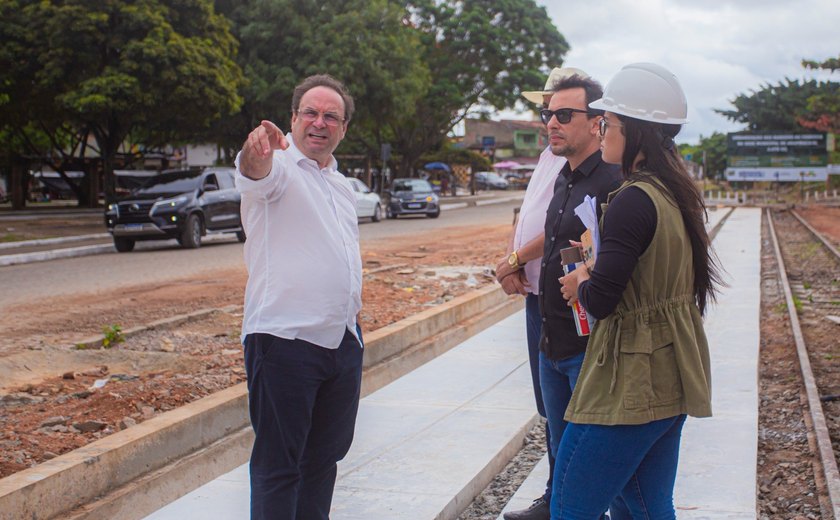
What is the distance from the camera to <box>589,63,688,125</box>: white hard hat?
2807 millimetres

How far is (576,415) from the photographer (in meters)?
2.76

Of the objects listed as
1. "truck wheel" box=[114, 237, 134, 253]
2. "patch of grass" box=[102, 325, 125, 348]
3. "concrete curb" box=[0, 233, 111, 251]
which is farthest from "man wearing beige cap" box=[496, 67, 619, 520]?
"concrete curb" box=[0, 233, 111, 251]

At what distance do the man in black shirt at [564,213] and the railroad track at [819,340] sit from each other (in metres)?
1.82

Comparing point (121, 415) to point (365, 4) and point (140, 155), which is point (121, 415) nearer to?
point (365, 4)

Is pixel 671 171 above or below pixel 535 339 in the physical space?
above

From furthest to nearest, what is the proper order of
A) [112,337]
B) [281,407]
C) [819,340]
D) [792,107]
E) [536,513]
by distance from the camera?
1. [792,107]
2. [819,340]
3. [112,337]
4. [536,513]
5. [281,407]

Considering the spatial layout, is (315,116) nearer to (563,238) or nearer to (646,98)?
(563,238)

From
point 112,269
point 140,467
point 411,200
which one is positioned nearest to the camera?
point 140,467

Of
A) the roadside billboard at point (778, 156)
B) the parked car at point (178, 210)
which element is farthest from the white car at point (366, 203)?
the roadside billboard at point (778, 156)

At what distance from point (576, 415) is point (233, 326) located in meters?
7.07

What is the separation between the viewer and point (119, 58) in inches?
1003

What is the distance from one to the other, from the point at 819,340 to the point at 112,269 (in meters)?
10.8

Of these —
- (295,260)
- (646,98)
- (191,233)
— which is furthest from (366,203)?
(646,98)

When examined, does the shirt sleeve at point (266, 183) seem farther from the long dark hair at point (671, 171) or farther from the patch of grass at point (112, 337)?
the patch of grass at point (112, 337)
